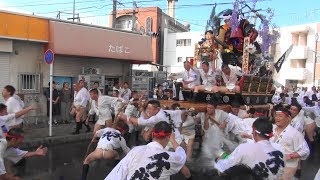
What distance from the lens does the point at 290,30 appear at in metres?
42.8

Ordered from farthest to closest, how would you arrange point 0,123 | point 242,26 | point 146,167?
1. point 242,26
2. point 0,123
3. point 146,167

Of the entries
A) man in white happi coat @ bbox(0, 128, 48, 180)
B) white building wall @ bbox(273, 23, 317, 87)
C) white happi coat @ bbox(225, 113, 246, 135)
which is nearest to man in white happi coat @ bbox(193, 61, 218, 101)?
white happi coat @ bbox(225, 113, 246, 135)

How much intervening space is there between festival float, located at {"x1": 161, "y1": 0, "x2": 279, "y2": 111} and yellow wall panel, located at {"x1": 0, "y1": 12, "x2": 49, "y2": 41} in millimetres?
7295

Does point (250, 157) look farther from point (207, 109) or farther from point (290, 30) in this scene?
point (290, 30)

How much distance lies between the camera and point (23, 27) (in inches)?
564

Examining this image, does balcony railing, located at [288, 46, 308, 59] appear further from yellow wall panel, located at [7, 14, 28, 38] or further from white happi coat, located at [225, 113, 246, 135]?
white happi coat, located at [225, 113, 246, 135]

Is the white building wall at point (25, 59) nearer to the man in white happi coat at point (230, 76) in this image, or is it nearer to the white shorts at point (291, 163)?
the man in white happi coat at point (230, 76)

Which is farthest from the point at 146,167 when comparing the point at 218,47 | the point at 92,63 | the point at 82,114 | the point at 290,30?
the point at 290,30

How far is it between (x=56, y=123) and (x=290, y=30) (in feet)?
112

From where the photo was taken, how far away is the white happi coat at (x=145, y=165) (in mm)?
3754

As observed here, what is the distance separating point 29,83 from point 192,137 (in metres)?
9.00

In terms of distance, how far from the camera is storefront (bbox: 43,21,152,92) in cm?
1536

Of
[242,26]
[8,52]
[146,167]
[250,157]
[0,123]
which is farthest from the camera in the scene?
[8,52]

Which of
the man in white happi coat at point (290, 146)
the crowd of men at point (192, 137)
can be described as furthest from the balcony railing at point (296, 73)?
the man in white happi coat at point (290, 146)
